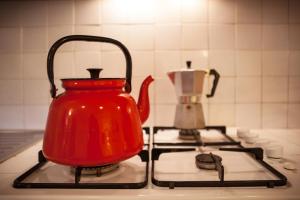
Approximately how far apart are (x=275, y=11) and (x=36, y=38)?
936 mm

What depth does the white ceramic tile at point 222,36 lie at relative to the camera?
3.29 feet

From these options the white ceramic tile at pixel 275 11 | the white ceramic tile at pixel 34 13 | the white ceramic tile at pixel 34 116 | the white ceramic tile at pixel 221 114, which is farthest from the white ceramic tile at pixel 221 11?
the white ceramic tile at pixel 34 116

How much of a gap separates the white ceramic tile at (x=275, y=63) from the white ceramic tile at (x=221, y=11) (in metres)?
0.20

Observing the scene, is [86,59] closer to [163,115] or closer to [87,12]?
[87,12]

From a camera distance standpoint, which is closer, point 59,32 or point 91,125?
point 91,125

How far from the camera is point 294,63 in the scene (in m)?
1.01

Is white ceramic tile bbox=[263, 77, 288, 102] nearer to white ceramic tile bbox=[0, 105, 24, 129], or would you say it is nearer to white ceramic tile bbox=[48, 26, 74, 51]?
white ceramic tile bbox=[48, 26, 74, 51]

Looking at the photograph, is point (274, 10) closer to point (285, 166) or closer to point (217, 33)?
point (217, 33)

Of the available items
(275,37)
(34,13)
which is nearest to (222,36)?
(275,37)

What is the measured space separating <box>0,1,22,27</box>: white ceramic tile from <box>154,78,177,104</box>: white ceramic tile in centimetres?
59

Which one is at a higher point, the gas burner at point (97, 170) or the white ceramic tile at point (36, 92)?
the white ceramic tile at point (36, 92)

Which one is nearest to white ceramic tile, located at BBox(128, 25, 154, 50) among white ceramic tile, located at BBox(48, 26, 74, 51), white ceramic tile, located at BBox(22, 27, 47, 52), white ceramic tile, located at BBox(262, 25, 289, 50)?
white ceramic tile, located at BBox(48, 26, 74, 51)

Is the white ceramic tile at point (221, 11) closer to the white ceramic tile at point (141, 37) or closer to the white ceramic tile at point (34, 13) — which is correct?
the white ceramic tile at point (141, 37)

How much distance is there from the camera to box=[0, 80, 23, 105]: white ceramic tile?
1.02m
